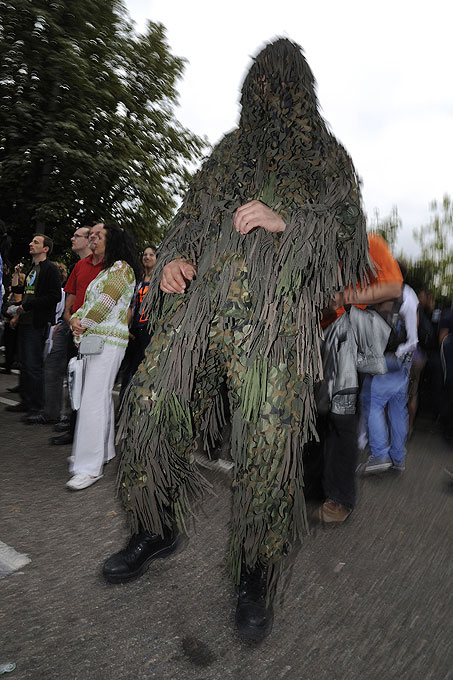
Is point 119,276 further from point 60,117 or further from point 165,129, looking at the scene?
point 165,129

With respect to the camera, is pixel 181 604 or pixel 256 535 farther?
pixel 181 604

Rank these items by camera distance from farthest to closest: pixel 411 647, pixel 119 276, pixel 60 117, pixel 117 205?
pixel 117 205
pixel 60 117
pixel 119 276
pixel 411 647

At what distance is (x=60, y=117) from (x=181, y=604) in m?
13.2

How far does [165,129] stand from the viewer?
15.3 m

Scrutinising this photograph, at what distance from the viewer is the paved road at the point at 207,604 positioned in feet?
5.28

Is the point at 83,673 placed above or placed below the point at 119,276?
below

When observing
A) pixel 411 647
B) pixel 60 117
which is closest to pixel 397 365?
pixel 411 647

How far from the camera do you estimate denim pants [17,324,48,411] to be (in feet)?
16.0

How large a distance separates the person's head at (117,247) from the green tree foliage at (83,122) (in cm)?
959

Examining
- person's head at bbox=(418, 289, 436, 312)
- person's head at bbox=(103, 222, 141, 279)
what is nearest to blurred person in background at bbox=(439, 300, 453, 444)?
person's head at bbox=(418, 289, 436, 312)

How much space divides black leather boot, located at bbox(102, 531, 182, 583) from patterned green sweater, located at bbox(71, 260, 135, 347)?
1.40 metres

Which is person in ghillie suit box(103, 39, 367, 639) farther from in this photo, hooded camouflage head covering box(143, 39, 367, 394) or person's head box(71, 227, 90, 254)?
person's head box(71, 227, 90, 254)

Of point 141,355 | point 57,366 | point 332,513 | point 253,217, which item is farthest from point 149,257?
point 253,217

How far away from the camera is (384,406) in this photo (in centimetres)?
425
